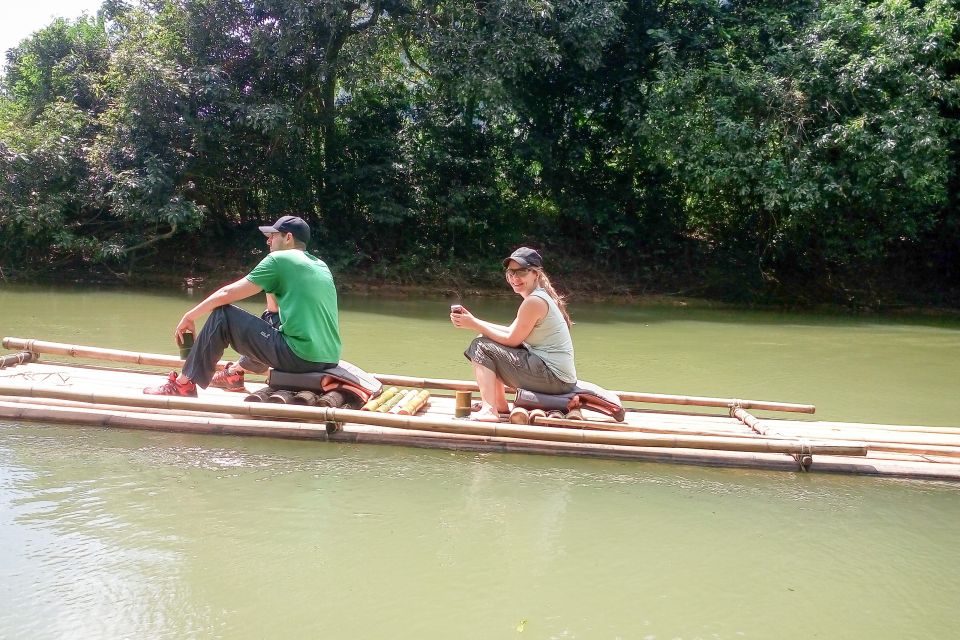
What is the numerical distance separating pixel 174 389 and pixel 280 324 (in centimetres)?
70

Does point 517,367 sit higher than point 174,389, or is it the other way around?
point 517,367

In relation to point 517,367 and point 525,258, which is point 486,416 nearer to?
point 517,367

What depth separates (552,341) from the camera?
14.5 feet

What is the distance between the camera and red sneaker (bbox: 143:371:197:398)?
177 inches

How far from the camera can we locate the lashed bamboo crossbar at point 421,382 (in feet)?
16.4

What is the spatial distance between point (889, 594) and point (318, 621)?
80.2 inches

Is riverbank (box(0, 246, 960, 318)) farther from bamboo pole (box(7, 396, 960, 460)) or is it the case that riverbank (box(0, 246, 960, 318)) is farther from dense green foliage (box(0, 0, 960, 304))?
bamboo pole (box(7, 396, 960, 460))

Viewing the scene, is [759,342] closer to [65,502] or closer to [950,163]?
[950,163]

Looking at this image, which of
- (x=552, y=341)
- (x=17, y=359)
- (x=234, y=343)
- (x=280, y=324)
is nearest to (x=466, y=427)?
(x=552, y=341)

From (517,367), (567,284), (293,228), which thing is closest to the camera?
(517,367)

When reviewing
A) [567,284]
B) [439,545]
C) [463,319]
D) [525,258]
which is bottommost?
[439,545]

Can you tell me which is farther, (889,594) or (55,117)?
(55,117)

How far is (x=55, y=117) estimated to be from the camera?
13.4 meters

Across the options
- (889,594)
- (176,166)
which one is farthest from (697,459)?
(176,166)
